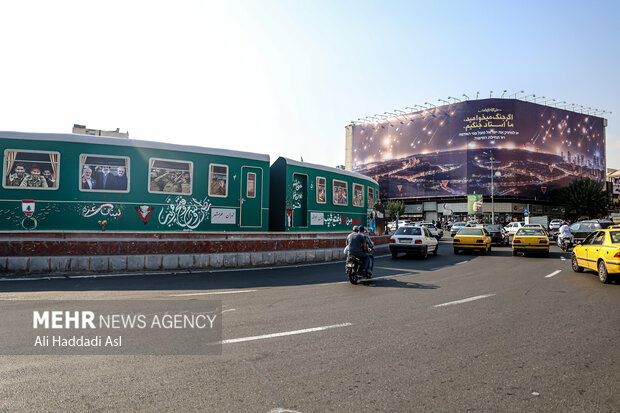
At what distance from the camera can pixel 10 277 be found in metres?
10.9

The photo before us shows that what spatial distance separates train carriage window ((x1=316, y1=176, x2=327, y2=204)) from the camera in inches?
795

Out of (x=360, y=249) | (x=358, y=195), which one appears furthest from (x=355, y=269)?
(x=358, y=195)

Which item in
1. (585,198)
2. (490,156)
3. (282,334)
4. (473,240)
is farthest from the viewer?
(585,198)

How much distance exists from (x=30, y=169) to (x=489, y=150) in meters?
80.5

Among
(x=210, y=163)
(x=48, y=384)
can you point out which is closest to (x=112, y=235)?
(x=210, y=163)

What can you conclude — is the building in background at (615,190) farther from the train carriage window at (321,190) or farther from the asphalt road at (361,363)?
the asphalt road at (361,363)

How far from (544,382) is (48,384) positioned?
462 centimetres

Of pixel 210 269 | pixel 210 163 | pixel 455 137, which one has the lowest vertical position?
pixel 210 269

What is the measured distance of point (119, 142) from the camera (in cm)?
1448

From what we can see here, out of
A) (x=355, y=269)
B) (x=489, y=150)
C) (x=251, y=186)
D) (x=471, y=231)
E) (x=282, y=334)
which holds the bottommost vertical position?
(x=282, y=334)

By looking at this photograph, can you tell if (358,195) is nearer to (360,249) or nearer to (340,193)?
(340,193)

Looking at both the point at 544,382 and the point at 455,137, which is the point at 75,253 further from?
the point at 455,137

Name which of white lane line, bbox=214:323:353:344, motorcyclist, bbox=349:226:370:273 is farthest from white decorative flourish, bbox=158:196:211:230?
white lane line, bbox=214:323:353:344

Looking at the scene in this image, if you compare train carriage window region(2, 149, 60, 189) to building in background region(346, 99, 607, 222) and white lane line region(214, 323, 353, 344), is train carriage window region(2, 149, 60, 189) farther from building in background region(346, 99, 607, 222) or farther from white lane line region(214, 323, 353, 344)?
building in background region(346, 99, 607, 222)
